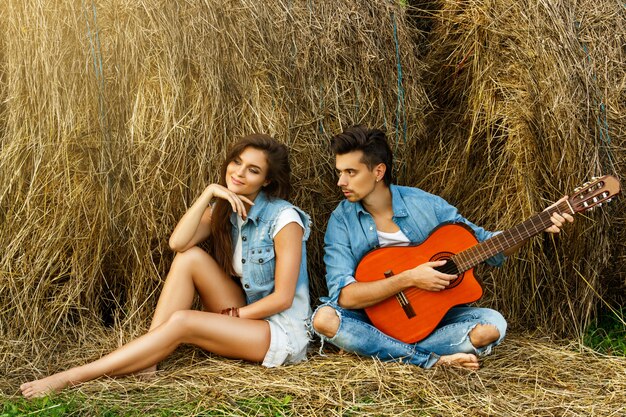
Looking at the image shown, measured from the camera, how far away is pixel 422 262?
3.65 m

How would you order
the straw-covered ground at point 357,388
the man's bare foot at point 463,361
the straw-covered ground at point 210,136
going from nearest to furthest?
the straw-covered ground at point 357,388 < the man's bare foot at point 463,361 < the straw-covered ground at point 210,136

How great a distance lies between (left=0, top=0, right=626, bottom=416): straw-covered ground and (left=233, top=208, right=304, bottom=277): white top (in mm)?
313

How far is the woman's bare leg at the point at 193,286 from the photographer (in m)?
3.63

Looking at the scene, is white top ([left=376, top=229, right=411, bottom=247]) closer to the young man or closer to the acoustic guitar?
the young man

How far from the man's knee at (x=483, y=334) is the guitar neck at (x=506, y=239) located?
274mm

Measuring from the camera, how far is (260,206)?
12.3ft

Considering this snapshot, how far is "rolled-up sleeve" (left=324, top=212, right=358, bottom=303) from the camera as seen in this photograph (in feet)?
12.1

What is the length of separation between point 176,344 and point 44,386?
57 cm

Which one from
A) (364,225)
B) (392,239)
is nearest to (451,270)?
(392,239)

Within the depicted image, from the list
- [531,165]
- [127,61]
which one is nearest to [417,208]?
[531,165]

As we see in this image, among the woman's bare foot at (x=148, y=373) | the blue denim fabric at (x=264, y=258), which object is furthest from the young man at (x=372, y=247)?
the woman's bare foot at (x=148, y=373)

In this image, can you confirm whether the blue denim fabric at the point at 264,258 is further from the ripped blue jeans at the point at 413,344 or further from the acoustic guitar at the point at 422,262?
the acoustic guitar at the point at 422,262

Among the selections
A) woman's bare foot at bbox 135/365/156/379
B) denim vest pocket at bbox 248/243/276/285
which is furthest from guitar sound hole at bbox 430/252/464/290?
woman's bare foot at bbox 135/365/156/379

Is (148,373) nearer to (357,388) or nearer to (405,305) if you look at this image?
(357,388)
